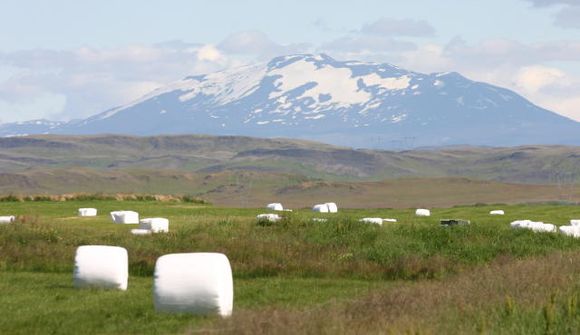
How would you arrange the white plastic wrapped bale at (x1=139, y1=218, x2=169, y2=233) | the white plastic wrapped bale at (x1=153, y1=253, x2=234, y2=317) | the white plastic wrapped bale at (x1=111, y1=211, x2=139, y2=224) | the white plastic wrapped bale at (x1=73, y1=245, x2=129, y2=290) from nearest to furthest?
1. the white plastic wrapped bale at (x1=153, y1=253, x2=234, y2=317)
2. the white plastic wrapped bale at (x1=73, y1=245, x2=129, y2=290)
3. the white plastic wrapped bale at (x1=139, y1=218, x2=169, y2=233)
4. the white plastic wrapped bale at (x1=111, y1=211, x2=139, y2=224)

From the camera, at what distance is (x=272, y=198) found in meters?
197

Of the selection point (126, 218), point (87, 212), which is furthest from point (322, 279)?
point (87, 212)

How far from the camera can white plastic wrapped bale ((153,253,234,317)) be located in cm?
2214

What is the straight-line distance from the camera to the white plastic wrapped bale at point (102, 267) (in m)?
27.2

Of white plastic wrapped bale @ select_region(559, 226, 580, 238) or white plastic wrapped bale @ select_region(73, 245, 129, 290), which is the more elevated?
white plastic wrapped bale @ select_region(73, 245, 129, 290)

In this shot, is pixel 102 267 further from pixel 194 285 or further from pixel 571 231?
pixel 571 231

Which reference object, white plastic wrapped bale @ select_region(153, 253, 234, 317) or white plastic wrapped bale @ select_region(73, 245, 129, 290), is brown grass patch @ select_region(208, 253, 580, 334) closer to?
white plastic wrapped bale @ select_region(153, 253, 234, 317)

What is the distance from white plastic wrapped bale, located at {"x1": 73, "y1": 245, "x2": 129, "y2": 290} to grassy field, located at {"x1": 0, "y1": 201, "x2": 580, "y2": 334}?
1.49 feet

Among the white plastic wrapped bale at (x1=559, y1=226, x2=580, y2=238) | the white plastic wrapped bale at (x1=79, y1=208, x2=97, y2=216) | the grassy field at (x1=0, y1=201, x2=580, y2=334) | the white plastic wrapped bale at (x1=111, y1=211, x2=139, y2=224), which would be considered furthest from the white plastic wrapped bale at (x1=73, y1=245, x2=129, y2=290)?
the white plastic wrapped bale at (x1=79, y1=208, x2=97, y2=216)

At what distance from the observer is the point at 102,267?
89.8 feet

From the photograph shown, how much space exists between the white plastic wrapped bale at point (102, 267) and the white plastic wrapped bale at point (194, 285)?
486 cm

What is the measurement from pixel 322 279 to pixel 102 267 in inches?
290

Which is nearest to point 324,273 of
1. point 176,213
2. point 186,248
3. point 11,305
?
point 186,248

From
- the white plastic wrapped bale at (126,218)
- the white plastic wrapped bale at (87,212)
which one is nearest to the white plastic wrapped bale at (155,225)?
the white plastic wrapped bale at (126,218)
